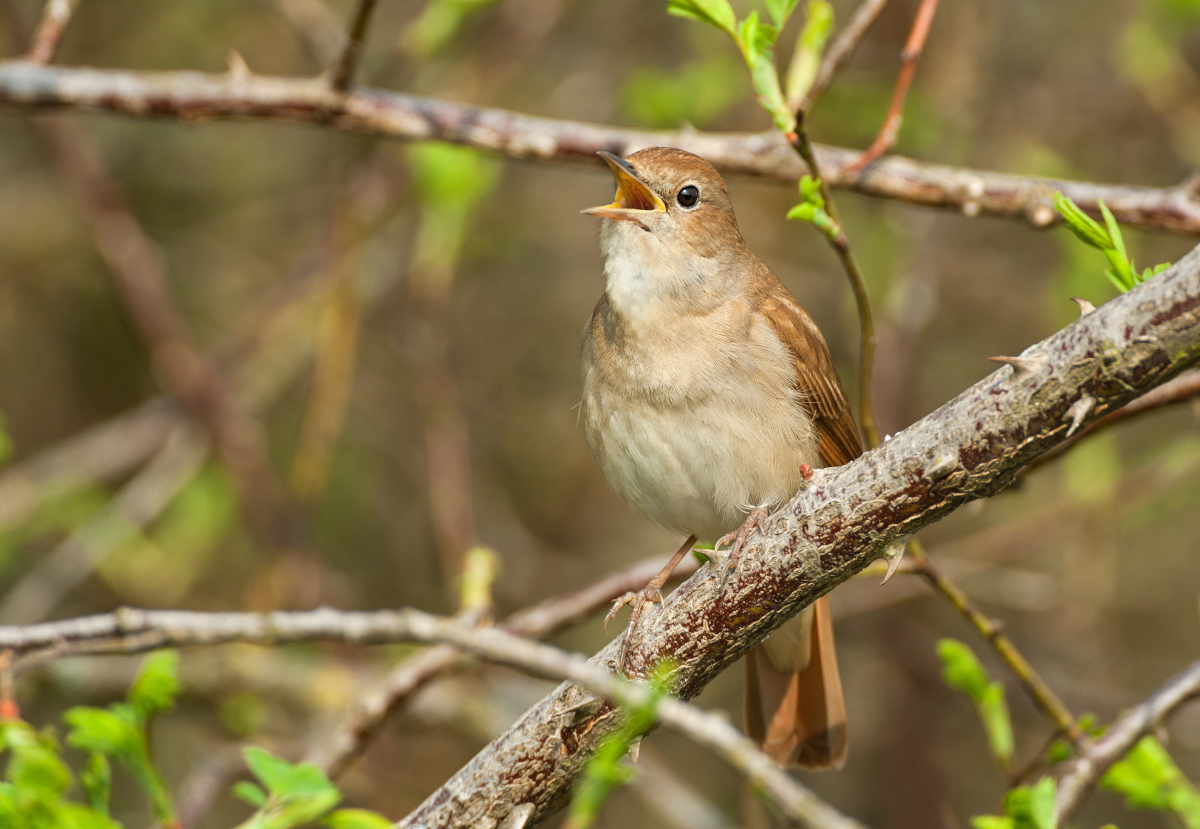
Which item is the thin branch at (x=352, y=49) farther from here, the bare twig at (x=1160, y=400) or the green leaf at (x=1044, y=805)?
the green leaf at (x=1044, y=805)

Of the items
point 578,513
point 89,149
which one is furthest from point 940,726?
point 89,149

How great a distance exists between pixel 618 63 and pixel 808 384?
3.21m

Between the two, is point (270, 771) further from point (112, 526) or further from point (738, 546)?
point (112, 526)

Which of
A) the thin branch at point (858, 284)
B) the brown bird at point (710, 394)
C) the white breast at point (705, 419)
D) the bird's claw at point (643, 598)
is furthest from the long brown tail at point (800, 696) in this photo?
the thin branch at point (858, 284)

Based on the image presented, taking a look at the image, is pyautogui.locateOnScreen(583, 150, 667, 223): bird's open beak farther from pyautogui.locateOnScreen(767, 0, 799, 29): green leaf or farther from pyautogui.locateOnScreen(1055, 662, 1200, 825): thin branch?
pyautogui.locateOnScreen(1055, 662, 1200, 825): thin branch

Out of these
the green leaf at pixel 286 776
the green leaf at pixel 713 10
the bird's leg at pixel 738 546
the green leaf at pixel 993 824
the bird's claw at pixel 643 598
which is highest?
the green leaf at pixel 713 10

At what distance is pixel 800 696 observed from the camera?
338cm

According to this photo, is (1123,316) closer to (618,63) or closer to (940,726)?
(940,726)

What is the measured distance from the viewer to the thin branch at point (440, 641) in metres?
1.39

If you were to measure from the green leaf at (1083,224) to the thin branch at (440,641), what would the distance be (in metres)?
0.99

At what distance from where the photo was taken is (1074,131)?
563cm

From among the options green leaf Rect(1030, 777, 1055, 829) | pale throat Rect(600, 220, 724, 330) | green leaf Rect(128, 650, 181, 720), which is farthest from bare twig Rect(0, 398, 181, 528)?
green leaf Rect(1030, 777, 1055, 829)

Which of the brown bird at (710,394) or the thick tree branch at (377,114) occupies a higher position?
the thick tree branch at (377,114)

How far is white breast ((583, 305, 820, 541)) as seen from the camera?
3.01 meters
